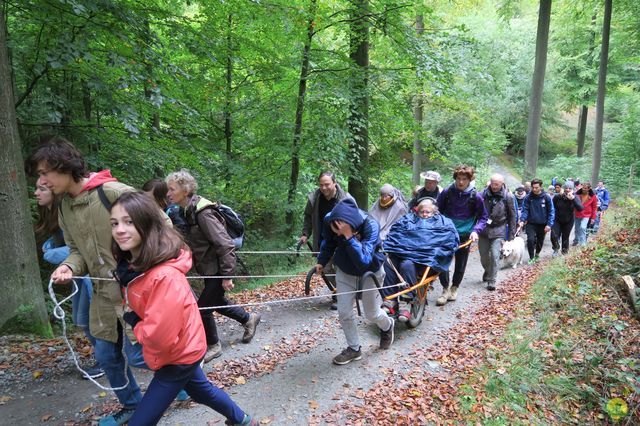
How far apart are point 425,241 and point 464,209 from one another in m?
1.61

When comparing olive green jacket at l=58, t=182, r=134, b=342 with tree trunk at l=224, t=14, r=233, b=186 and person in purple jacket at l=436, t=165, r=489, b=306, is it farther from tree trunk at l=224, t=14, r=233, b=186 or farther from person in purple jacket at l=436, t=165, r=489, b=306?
tree trunk at l=224, t=14, r=233, b=186

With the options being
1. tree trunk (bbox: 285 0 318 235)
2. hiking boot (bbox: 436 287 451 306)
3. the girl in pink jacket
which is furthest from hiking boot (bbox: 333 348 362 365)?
tree trunk (bbox: 285 0 318 235)

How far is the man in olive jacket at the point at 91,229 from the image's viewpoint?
2.81 metres

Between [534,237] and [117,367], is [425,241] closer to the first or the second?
[117,367]

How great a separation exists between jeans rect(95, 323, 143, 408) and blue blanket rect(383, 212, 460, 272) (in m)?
3.63

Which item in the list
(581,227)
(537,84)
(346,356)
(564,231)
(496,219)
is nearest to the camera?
(346,356)

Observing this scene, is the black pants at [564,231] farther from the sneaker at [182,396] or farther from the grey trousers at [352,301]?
the sneaker at [182,396]

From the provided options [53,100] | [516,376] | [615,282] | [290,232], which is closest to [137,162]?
[53,100]

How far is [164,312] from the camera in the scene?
2.38 metres

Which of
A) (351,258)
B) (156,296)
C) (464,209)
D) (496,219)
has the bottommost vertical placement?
(496,219)

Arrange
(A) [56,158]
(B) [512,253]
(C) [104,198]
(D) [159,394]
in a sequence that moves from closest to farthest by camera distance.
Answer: (D) [159,394] → (A) [56,158] → (C) [104,198] → (B) [512,253]

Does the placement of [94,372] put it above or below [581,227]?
below

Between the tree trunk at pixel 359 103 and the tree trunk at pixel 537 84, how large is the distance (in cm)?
733

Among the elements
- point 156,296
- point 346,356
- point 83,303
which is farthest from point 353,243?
point 83,303
